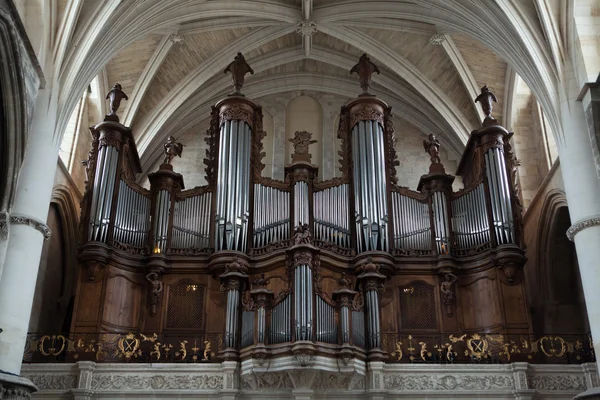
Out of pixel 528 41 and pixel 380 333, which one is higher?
pixel 528 41

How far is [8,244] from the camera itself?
1219 centimetres

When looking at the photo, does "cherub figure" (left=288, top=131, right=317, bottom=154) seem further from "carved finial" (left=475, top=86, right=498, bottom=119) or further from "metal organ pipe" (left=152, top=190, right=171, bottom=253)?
"carved finial" (left=475, top=86, right=498, bottom=119)

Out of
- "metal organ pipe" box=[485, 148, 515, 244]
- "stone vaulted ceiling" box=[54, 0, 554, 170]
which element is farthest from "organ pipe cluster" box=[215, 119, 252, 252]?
"metal organ pipe" box=[485, 148, 515, 244]

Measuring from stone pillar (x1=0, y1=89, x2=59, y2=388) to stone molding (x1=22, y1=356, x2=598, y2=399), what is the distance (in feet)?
4.57

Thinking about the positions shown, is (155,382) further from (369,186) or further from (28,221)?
(369,186)

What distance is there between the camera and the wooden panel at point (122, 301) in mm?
14773

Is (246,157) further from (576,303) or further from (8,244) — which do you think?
(576,303)

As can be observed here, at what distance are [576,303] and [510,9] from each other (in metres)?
7.22

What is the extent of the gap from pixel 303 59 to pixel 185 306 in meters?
9.24

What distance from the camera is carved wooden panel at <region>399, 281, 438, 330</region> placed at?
1523 centimetres

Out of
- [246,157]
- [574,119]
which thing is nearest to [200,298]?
[246,157]

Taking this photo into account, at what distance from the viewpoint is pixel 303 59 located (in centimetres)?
2152

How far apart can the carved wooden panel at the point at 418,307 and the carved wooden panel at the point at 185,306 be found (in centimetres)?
421

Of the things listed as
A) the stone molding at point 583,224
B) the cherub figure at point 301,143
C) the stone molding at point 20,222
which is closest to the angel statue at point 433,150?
the cherub figure at point 301,143
